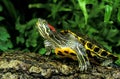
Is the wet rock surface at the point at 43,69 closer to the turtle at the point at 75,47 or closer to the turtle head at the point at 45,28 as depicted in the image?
the turtle at the point at 75,47

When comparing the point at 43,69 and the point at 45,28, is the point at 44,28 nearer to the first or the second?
the point at 45,28

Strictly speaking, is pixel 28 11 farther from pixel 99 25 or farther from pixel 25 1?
pixel 99 25

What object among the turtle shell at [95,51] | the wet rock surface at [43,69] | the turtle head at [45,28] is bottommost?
the wet rock surface at [43,69]

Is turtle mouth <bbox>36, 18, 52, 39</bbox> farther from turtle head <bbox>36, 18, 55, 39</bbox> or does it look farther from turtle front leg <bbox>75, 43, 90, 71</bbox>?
turtle front leg <bbox>75, 43, 90, 71</bbox>

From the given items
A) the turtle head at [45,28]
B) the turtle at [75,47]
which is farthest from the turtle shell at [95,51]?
the turtle head at [45,28]

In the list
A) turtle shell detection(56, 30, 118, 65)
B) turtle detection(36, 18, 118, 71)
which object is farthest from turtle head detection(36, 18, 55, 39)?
turtle shell detection(56, 30, 118, 65)

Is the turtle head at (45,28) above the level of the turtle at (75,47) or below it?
above

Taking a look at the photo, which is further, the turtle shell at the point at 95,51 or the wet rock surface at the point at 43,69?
the turtle shell at the point at 95,51

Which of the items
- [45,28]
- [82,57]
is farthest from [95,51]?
[45,28]
